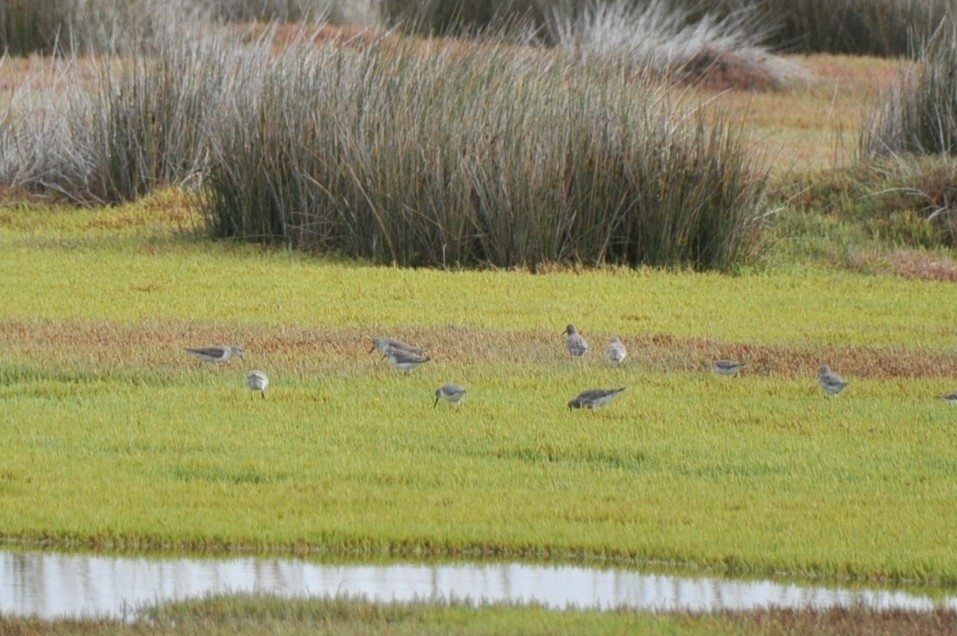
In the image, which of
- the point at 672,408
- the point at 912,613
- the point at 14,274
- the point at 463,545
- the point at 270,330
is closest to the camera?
the point at 912,613

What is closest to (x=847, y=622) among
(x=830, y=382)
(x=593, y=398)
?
(x=593, y=398)

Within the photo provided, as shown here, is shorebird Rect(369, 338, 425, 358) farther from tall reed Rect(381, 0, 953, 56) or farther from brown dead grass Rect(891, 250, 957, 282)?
tall reed Rect(381, 0, 953, 56)

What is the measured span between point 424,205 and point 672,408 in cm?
690

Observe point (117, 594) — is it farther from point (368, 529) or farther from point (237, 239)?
point (237, 239)

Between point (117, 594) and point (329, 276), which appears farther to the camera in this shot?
point (329, 276)

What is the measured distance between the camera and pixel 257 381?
10.5 metres

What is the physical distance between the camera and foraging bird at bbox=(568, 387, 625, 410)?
10.2 m

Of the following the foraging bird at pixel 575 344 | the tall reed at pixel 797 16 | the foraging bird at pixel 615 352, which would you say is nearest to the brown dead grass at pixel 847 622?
the foraging bird at pixel 615 352

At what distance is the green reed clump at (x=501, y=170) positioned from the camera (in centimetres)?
1688

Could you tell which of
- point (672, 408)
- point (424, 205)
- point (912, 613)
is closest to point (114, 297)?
point (424, 205)

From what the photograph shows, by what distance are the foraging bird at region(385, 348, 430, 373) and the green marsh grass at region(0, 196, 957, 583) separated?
0.30 feet

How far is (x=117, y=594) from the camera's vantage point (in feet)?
23.1

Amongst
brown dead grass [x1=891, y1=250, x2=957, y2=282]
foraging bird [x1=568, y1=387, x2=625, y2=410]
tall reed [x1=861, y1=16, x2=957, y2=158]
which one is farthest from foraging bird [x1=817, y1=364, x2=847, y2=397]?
tall reed [x1=861, y1=16, x2=957, y2=158]

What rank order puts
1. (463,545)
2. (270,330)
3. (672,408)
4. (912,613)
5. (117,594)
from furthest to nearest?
(270,330) < (672,408) < (463,545) < (117,594) < (912,613)
